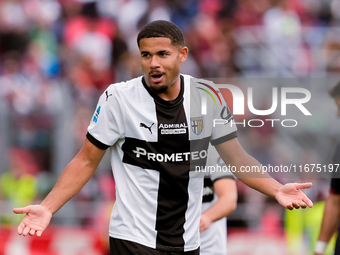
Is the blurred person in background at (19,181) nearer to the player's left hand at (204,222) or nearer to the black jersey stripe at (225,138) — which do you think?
the player's left hand at (204,222)

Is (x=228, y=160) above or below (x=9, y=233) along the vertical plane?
above

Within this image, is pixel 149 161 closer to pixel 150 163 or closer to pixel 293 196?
pixel 150 163

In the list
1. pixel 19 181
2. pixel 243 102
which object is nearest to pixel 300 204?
pixel 243 102

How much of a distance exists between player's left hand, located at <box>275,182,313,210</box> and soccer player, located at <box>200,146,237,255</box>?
919 millimetres

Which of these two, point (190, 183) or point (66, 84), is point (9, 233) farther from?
point (190, 183)

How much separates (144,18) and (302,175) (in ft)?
19.0

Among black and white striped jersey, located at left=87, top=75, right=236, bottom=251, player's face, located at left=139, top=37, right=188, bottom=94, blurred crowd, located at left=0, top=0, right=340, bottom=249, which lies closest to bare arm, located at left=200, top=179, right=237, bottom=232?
black and white striped jersey, located at left=87, top=75, right=236, bottom=251

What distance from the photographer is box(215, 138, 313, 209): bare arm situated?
3.24 m

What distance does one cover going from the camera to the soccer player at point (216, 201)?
13.8 ft

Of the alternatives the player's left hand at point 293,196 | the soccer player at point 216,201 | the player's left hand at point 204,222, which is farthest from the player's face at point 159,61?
the player's left hand at point 204,222

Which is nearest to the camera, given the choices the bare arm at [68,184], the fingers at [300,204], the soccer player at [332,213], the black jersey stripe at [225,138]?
the fingers at [300,204]

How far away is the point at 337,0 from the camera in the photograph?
10.3 m

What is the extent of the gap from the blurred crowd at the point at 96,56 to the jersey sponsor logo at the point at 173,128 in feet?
10.3

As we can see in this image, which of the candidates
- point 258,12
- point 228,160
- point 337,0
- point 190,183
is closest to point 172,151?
point 190,183
